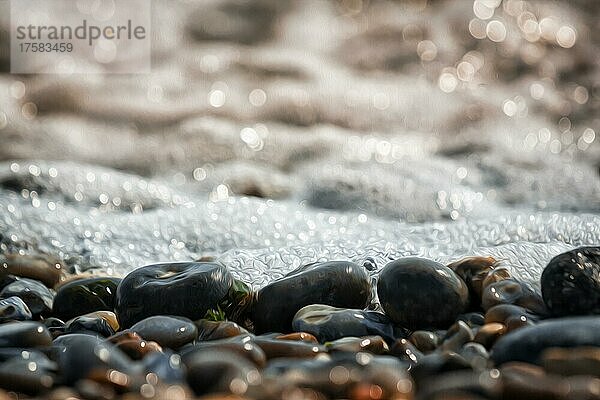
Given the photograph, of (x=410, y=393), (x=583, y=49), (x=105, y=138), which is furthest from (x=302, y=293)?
(x=583, y=49)

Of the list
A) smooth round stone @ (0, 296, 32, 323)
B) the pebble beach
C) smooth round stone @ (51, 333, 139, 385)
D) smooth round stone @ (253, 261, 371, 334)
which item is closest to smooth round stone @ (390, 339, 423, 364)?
the pebble beach

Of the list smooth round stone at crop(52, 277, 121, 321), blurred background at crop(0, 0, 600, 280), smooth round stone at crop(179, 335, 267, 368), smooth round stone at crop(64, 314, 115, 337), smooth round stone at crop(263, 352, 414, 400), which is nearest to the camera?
smooth round stone at crop(263, 352, 414, 400)

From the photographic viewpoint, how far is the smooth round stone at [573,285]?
1775mm

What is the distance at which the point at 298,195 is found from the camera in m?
4.14

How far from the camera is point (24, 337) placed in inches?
65.9

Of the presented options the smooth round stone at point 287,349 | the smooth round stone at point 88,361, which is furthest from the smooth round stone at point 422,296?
the smooth round stone at point 88,361

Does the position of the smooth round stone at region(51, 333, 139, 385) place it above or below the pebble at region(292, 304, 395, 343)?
above

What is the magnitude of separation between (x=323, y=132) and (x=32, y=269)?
290 cm

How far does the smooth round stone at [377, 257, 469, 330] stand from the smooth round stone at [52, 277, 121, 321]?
0.87m

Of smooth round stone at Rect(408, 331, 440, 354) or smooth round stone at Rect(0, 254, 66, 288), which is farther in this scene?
smooth round stone at Rect(0, 254, 66, 288)

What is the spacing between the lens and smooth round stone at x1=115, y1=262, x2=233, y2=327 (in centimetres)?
198

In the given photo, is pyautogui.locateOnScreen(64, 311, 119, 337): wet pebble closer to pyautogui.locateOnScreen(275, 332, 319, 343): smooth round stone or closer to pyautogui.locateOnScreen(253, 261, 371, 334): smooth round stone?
pyautogui.locateOnScreen(253, 261, 371, 334): smooth round stone

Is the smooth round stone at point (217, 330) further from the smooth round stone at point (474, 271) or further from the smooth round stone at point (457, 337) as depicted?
the smooth round stone at point (474, 271)

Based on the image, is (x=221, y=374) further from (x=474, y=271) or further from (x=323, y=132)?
(x=323, y=132)
